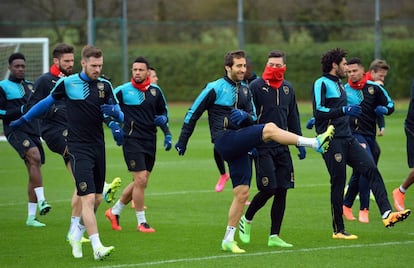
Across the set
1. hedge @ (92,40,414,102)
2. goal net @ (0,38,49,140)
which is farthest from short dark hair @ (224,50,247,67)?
hedge @ (92,40,414,102)

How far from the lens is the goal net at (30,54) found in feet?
94.6

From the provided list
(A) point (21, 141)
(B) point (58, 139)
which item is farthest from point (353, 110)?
(A) point (21, 141)

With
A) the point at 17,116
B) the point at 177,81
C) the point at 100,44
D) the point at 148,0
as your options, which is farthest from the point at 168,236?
the point at 148,0

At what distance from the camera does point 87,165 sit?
37.2 ft

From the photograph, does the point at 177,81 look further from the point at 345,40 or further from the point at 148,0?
the point at 148,0

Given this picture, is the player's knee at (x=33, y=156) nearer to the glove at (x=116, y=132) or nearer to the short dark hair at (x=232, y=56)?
the glove at (x=116, y=132)

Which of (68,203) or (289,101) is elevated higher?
(289,101)

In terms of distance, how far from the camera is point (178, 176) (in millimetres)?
20781

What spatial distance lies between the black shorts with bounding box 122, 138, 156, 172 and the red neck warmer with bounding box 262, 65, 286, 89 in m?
2.41

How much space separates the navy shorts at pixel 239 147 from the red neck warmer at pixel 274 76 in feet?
3.19

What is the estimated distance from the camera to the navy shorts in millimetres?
11203

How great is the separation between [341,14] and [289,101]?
1820 inches

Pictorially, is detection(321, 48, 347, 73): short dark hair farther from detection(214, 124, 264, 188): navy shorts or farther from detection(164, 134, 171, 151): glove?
detection(164, 134, 171, 151): glove

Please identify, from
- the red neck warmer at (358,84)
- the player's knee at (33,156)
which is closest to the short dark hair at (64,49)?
the player's knee at (33,156)
